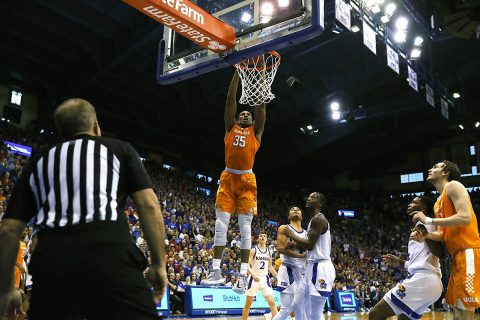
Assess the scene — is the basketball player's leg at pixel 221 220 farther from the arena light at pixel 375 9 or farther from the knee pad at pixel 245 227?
the arena light at pixel 375 9

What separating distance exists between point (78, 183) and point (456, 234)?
13.3ft

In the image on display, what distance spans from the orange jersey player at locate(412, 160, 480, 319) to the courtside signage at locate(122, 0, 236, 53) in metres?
3.90

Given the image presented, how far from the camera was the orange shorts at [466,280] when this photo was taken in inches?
184

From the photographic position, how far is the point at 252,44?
23.4 feet

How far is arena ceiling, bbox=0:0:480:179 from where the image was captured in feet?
60.4

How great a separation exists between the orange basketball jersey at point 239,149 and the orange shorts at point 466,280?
118 inches

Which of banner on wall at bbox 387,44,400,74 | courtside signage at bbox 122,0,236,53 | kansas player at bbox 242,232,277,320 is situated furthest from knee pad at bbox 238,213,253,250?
banner on wall at bbox 387,44,400,74

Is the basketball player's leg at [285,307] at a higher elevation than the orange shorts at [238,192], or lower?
lower

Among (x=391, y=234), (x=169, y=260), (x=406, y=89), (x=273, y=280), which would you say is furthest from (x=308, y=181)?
(x=169, y=260)

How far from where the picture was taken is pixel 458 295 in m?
4.75

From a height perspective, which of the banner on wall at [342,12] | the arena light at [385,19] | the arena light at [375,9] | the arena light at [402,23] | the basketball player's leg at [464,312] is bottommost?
the basketball player's leg at [464,312]

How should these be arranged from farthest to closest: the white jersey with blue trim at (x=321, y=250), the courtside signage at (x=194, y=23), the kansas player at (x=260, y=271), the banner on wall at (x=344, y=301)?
the banner on wall at (x=344, y=301), the kansas player at (x=260, y=271), the courtside signage at (x=194, y=23), the white jersey with blue trim at (x=321, y=250)

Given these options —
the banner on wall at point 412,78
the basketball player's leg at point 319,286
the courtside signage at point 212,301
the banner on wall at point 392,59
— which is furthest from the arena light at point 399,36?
the basketball player's leg at point 319,286

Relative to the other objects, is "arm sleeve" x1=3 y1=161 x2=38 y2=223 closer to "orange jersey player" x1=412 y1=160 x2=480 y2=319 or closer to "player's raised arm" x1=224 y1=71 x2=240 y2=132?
"orange jersey player" x1=412 y1=160 x2=480 y2=319
